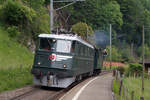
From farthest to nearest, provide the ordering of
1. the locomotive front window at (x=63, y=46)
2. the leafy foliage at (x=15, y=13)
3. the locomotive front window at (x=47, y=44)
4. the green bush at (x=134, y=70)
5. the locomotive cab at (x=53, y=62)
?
the green bush at (x=134, y=70) → the leafy foliage at (x=15, y=13) → the locomotive front window at (x=47, y=44) → the locomotive front window at (x=63, y=46) → the locomotive cab at (x=53, y=62)

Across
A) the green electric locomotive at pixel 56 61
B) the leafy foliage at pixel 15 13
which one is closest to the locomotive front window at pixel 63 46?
the green electric locomotive at pixel 56 61

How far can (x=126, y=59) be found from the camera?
240 feet

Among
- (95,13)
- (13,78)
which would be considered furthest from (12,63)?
(95,13)

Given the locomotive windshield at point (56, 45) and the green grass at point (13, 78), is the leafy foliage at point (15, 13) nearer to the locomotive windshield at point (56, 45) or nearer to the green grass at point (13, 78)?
the green grass at point (13, 78)

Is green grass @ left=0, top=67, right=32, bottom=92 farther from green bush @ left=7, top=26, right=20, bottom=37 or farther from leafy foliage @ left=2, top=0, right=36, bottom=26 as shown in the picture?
leafy foliage @ left=2, top=0, right=36, bottom=26

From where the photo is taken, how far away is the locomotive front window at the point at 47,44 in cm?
1551

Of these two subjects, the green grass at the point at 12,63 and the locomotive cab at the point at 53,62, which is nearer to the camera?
the locomotive cab at the point at 53,62

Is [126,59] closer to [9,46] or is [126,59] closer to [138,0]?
[138,0]

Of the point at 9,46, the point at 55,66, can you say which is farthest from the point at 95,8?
the point at 55,66

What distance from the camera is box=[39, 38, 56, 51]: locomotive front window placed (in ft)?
50.9

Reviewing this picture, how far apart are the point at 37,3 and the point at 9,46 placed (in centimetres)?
1039

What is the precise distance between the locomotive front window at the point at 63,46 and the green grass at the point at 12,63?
3.14 metres

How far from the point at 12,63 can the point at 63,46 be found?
726 centimetres

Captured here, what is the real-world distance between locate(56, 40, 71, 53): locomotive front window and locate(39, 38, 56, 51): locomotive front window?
1.03 ft
